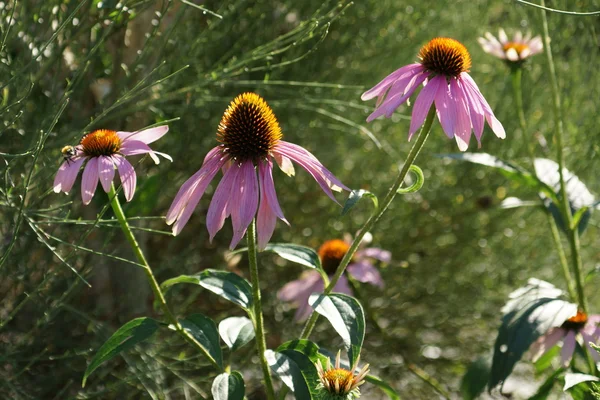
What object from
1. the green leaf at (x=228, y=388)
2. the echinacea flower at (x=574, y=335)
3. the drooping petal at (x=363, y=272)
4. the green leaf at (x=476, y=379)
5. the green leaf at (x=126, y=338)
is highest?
the echinacea flower at (x=574, y=335)

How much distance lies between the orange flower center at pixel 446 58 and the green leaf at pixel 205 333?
0.36m

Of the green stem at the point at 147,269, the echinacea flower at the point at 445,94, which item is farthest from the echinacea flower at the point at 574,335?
the green stem at the point at 147,269

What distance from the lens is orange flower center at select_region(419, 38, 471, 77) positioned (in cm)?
79

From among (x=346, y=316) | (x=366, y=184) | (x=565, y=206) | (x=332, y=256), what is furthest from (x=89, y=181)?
(x=366, y=184)

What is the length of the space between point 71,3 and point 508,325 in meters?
0.72

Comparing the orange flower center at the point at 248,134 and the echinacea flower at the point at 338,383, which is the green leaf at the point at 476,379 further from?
the orange flower center at the point at 248,134

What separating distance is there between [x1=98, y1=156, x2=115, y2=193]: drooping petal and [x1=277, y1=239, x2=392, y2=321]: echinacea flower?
18.4 inches

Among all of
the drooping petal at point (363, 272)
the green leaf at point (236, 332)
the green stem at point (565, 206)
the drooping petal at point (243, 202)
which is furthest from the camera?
the drooping petal at point (363, 272)

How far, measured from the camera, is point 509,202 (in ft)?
3.69

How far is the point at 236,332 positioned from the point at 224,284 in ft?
0.21

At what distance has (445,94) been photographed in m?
0.76

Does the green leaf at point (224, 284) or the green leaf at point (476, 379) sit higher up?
the green leaf at point (224, 284)

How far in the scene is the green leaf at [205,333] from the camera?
76cm

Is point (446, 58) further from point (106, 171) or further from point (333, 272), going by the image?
point (333, 272)
